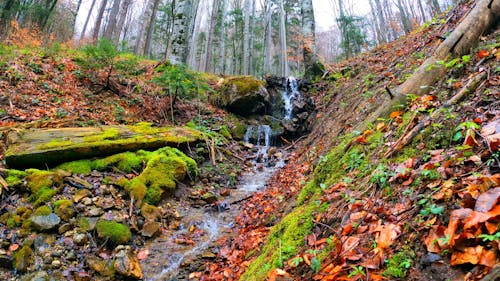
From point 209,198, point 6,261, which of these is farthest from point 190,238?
point 6,261

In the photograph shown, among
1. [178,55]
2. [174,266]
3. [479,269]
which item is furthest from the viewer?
[178,55]

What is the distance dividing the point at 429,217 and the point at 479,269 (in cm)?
51

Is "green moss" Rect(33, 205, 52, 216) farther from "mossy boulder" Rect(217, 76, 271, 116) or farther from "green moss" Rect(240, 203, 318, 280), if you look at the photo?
"mossy boulder" Rect(217, 76, 271, 116)

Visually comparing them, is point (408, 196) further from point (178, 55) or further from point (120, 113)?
point (178, 55)

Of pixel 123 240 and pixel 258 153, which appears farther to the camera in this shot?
pixel 258 153

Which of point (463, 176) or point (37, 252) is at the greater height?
point (463, 176)

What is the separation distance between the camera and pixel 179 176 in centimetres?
655

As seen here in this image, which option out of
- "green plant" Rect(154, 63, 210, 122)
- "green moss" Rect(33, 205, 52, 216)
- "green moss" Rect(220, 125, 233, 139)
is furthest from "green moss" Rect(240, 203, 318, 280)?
"green moss" Rect(220, 125, 233, 139)

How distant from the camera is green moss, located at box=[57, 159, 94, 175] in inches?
212

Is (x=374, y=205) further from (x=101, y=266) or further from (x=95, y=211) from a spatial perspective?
(x=95, y=211)

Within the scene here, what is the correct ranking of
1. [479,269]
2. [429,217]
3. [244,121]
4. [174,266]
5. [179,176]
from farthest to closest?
[244,121], [179,176], [174,266], [429,217], [479,269]

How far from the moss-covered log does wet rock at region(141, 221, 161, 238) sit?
7.24 feet

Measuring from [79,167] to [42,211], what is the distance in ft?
4.59

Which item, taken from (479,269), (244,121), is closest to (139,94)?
(244,121)
